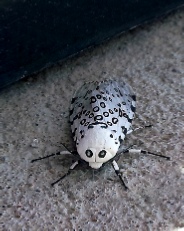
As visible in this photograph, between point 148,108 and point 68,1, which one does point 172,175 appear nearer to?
point 148,108

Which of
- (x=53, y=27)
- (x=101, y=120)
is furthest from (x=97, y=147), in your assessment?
(x=53, y=27)

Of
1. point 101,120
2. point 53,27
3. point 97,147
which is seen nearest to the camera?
point 97,147

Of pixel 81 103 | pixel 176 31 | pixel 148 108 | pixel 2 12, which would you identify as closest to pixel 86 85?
pixel 81 103

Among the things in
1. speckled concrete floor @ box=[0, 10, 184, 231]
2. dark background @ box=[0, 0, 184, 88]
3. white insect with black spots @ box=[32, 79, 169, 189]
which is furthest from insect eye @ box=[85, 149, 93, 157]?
dark background @ box=[0, 0, 184, 88]

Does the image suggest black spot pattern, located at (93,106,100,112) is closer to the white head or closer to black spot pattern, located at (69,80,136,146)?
black spot pattern, located at (69,80,136,146)

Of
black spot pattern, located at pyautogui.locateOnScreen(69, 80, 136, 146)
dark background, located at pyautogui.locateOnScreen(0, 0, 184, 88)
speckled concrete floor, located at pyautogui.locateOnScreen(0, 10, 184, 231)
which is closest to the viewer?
speckled concrete floor, located at pyautogui.locateOnScreen(0, 10, 184, 231)

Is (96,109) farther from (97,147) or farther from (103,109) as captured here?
(97,147)

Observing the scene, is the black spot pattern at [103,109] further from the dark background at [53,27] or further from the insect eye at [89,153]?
the dark background at [53,27]
